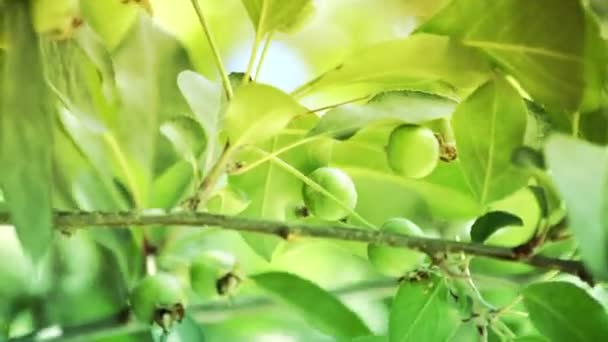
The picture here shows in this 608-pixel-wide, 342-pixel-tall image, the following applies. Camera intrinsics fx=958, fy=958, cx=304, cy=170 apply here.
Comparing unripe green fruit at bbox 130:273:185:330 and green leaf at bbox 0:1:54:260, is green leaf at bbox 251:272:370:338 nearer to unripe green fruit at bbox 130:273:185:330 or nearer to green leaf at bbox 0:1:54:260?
unripe green fruit at bbox 130:273:185:330

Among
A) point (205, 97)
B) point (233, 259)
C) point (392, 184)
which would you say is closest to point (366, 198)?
point (392, 184)

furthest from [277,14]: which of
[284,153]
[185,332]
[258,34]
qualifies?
[185,332]

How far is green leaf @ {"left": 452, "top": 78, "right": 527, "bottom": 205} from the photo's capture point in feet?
1.59

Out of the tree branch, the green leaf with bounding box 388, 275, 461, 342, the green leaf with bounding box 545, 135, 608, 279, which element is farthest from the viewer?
the green leaf with bounding box 388, 275, 461, 342

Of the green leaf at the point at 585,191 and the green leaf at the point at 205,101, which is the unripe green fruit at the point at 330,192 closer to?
the green leaf at the point at 205,101

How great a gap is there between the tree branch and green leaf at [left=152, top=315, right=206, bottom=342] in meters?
0.18

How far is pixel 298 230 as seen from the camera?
462mm

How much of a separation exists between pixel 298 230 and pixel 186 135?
0.39 ft

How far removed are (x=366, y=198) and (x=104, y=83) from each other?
0.26 metres

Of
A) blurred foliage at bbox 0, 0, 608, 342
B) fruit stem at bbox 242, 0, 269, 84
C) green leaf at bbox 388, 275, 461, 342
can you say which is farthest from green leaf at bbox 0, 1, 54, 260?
green leaf at bbox 388, 275, 461, 342

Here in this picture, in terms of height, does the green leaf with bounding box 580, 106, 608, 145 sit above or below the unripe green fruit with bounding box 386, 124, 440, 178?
above

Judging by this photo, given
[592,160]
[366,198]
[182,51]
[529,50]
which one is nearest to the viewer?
[592,160]

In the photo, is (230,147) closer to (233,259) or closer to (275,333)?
(233,259)

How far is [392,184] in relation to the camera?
725 millimetres
